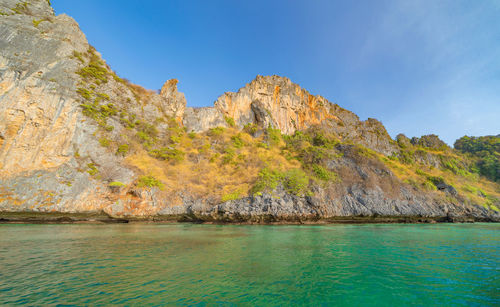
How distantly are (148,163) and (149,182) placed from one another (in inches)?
187

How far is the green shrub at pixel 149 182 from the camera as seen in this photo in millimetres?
22031

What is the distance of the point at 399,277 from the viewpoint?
209 inches

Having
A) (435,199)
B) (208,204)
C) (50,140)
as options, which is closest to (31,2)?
(50,140)

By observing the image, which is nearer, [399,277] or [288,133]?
[399,277]

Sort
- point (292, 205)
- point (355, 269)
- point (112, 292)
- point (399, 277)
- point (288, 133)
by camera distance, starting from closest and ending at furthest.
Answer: point (112, 292) → point (399, 277) → point (355, 269) → point (292, 205) → point (288, 133)

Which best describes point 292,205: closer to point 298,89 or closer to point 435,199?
point 435,199

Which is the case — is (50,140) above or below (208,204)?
above

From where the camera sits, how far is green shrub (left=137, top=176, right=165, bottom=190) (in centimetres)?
2203

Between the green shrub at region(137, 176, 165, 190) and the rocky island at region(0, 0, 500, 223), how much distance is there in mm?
215

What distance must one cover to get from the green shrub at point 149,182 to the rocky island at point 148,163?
22 centimetres

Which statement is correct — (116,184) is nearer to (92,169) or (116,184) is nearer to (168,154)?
(92,169)

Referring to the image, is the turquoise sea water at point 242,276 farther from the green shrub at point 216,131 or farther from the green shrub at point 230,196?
the green shrub at point 216,131

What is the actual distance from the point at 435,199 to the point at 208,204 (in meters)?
31.0

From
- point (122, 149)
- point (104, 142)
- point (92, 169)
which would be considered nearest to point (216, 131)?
point (122, 149)
